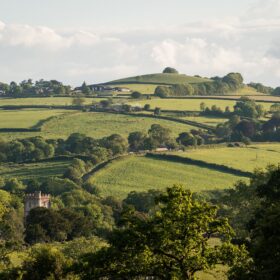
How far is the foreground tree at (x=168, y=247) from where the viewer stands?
4716cm

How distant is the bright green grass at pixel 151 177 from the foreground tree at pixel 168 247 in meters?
118

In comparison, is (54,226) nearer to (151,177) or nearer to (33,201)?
(33,201)

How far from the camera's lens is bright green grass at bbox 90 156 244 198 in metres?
172

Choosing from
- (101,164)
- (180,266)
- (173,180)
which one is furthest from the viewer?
(101,164)

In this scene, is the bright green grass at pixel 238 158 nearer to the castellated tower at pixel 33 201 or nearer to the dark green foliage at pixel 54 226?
the castellated tower at pixel 33 201

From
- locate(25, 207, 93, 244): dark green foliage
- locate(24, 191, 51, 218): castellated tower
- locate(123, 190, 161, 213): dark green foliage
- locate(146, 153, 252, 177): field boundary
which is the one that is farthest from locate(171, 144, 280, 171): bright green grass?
locate(25, 207, 93, 244): dark green foliage

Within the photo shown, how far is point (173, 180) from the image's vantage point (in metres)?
176

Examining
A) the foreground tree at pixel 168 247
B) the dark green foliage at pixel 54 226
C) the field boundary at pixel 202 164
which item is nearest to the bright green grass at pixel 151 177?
the field boundary at pixel 202 164

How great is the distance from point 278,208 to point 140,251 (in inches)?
319

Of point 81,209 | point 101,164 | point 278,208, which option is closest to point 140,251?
point 278,208

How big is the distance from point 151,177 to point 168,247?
13270 centimetres

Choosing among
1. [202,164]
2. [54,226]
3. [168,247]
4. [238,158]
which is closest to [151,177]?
[202,164]

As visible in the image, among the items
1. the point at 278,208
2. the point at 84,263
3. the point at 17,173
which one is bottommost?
the point at 17,173

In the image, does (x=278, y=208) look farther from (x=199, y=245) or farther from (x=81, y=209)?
(x=81, y=209)
